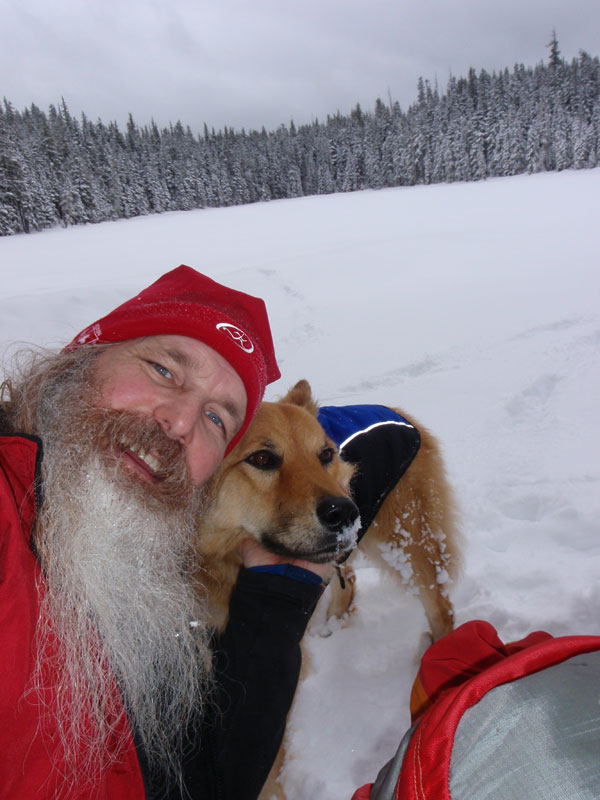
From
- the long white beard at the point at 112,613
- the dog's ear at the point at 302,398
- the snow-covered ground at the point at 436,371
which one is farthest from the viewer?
the dog's ear at the point at 302,398

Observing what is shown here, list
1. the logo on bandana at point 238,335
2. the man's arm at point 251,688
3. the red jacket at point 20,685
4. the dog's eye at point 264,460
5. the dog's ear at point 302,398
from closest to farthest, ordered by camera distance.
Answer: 1. the red jacket at point 20,685
2. the man's arm at point 251,688
3. the logo on bandana at point 238,335
4. the dog's eye at point 264,460
5. the dog's ear at point 302,398

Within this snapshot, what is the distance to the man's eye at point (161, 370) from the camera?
1465 mm

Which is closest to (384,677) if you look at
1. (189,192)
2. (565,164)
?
(565,164)

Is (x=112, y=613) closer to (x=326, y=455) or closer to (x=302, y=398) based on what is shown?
(x=326, y=455)

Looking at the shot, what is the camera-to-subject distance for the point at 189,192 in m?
56.7

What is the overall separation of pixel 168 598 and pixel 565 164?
5630 cm

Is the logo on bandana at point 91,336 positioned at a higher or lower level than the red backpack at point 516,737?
higher

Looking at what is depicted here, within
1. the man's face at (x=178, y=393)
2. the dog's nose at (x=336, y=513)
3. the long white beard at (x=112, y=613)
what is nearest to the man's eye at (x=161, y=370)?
the man's face at (x=178, y=393)

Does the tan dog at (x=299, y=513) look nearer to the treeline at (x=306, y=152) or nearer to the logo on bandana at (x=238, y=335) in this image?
the logo on bandana at (x=238, y=335)

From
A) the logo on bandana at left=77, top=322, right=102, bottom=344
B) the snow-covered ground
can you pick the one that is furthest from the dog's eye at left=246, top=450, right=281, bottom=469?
the snow-covered ground

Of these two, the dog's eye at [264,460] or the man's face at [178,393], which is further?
the dog's eye at [264,460]

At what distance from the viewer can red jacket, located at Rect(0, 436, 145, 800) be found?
2.94 feet

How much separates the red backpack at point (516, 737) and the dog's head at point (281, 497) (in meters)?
0.71

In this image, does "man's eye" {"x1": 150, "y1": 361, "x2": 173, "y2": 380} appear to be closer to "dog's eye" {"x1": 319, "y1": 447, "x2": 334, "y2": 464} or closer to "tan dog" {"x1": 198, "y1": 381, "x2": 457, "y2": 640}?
"tan dog" {"x1": 198, "y1": 381, "x2": 457, "y2": 640}
